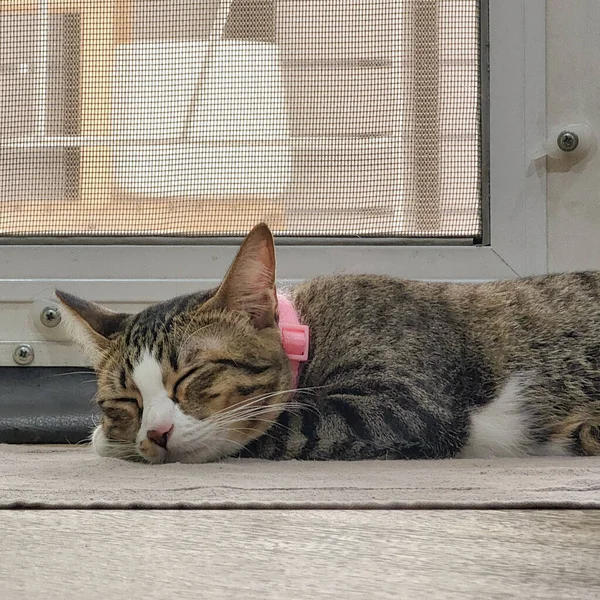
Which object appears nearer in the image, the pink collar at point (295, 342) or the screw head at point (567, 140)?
the pink collar at point (295, 342)

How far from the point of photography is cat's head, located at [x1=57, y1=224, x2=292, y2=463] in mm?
1352

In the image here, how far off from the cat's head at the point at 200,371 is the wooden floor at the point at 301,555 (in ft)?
1.45

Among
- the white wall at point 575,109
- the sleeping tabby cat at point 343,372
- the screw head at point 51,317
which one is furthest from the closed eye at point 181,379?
the white wall at point 575,109

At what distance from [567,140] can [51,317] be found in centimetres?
141

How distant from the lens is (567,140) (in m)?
2.21

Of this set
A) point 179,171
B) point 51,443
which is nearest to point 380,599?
point 51,443

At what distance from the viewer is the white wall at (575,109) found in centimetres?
223

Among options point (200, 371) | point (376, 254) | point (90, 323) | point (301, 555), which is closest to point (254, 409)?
point (200, 371)

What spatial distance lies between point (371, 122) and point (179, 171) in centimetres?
52

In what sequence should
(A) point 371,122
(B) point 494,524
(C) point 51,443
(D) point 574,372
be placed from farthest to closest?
(A) point 371,122, (C) point 51,443, (D) point 574,372, (B) point 494,524

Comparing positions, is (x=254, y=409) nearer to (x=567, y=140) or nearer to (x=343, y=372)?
(x=343, y=372)

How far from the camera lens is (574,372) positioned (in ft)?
5.10

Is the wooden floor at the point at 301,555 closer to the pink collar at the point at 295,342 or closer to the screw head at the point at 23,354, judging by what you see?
the pink collar at the point at 295,342

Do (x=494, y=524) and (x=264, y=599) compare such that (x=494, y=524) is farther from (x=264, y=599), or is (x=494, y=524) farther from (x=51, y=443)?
(x=51, y=443)
